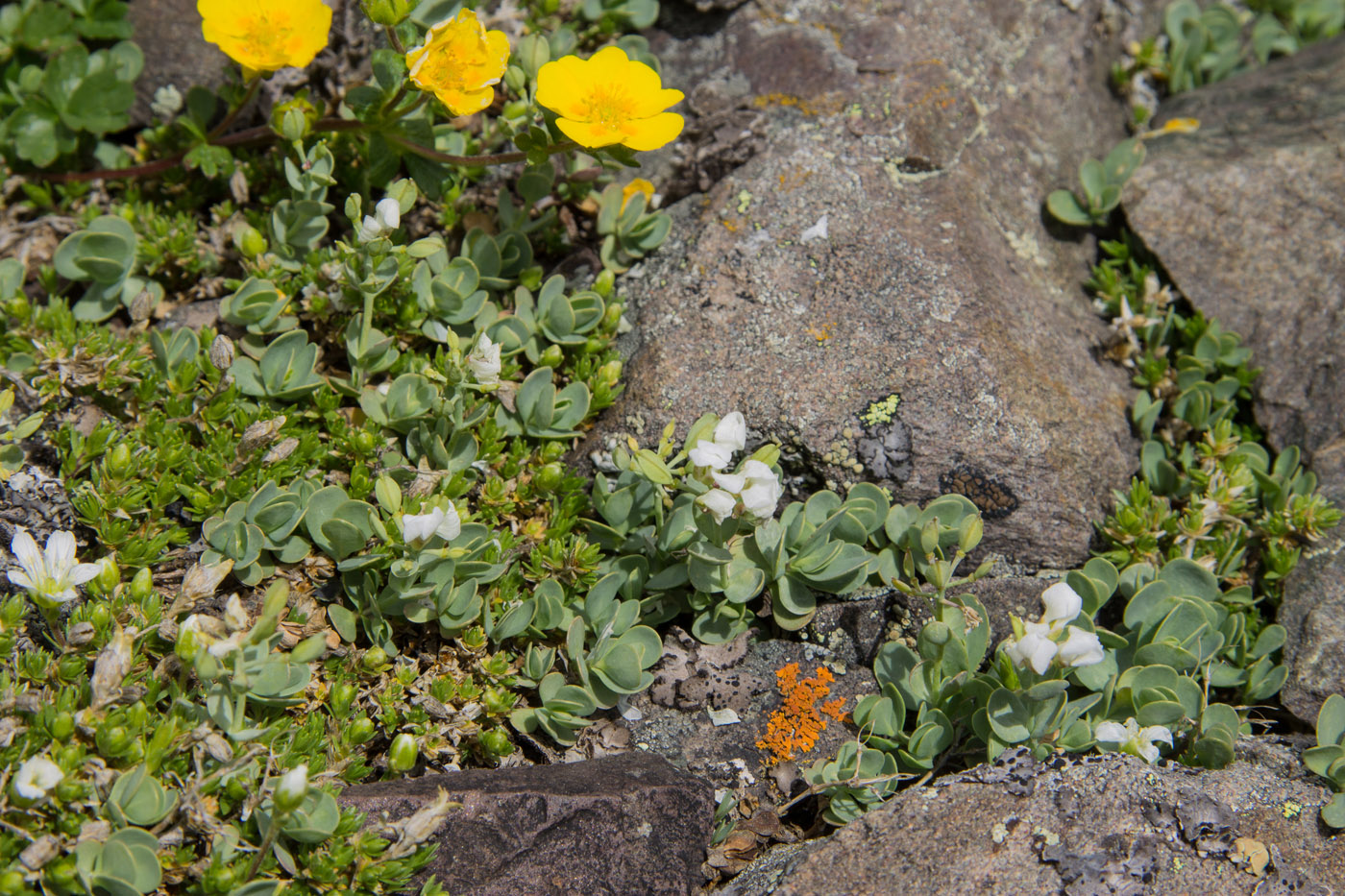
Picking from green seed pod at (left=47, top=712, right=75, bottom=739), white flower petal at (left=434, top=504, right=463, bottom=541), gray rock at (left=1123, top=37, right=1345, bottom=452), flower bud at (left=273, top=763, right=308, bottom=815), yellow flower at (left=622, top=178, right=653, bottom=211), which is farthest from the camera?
yellow flower at (left=622, top=178, right=653, bottom=211)

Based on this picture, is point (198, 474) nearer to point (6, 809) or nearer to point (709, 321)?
point (6, 809)

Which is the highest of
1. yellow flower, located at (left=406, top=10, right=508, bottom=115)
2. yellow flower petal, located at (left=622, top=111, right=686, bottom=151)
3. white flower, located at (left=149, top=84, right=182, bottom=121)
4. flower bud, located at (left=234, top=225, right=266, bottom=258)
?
yellow flower, located at (left=406, top=10, right=508, bottom=115)

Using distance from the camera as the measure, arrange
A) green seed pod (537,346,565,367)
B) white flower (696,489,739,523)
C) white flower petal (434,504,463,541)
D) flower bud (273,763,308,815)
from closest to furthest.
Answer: flower bud (273,763,308,815) → white flower petal (434,504,463,541) → white flower (696,489,739,523) → green seed pod (537,346,565,367)

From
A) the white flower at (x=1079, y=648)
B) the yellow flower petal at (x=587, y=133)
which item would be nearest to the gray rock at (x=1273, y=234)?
the white flower at (x=1079, y=648)

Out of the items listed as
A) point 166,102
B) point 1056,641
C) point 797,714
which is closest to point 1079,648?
point 1056,641

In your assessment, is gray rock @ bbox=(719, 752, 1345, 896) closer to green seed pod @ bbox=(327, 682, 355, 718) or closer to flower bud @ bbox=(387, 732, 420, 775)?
flower bud @ bbox=(387, 732, 420, 775)

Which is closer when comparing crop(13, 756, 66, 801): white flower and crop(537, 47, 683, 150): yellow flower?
crop(13, 756, 66, 801): white flower

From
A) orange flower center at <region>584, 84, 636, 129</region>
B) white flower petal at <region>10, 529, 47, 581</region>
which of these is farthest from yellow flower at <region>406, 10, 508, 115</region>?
white flower petal at <region>10, 529, 47, 581</region>
